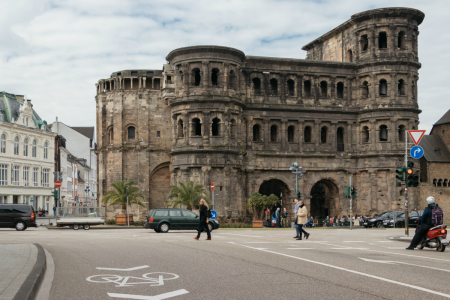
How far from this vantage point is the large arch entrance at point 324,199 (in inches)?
2192

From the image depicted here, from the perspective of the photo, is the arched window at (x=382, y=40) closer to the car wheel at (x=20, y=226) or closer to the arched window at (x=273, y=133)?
the arched window at (x=273, y=133)

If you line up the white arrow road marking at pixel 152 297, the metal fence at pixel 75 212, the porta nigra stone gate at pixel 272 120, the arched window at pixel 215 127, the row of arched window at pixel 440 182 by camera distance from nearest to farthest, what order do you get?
the white arrow road marking at pixel 152 297
the metal fence at pixel 75 212
the porta nigra stone gate at pixel 272 120
the arched window at pixel 215 127
the row of arched window at pixel 440 182

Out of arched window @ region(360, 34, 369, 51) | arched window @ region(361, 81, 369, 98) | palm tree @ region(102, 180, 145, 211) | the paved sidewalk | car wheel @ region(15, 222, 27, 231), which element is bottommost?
car wheel @ region(15, 222, 27, 231)

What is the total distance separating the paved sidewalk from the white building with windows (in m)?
52.7

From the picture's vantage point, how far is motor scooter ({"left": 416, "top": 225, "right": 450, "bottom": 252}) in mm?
18234

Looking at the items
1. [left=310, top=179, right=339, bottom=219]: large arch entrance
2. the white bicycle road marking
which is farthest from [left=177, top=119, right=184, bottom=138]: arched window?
the white bicycle road marking

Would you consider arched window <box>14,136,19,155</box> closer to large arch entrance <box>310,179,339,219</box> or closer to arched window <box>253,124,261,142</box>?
arched window <box>253,124,261,142</box>

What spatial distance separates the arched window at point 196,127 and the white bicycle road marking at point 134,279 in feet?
127

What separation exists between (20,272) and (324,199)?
49.4 m

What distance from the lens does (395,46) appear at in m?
53.8

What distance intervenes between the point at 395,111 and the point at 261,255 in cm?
4116

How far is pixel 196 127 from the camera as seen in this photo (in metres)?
51.5

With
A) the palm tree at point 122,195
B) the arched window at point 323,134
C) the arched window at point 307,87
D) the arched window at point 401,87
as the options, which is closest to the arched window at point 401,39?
the arched window at point 401,87

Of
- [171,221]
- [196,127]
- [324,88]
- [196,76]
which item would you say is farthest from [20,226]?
[324,88]
